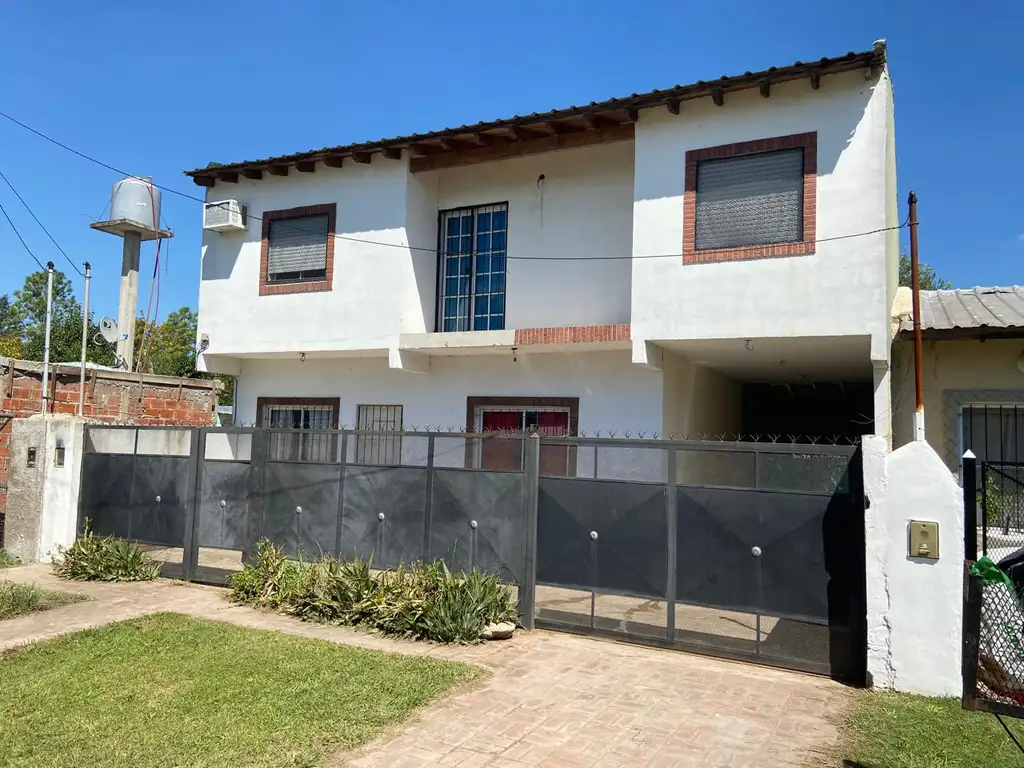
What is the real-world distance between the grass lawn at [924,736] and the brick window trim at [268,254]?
9450 mm

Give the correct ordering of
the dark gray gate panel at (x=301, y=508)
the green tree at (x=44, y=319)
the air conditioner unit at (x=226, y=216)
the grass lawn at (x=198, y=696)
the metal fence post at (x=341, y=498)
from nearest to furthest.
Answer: the grass lawn at (x=198, y=696), the metal fence post at (x=341, y=498), the dark gray gate panel at (x=301, y=508), the air conditioner unit at (x=226, y=216), the green tree at (x=44, y=319)

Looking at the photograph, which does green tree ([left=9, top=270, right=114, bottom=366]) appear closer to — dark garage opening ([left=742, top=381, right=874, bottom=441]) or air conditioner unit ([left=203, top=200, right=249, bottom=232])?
air conditioner unit ([left=203, top=200, right=249, bottom=232])

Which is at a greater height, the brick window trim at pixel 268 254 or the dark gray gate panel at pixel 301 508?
the brick window trim at pixel 268 254

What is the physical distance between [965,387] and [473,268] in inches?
284

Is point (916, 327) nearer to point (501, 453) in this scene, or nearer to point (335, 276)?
point (501, 453)

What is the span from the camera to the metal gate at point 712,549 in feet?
20.8

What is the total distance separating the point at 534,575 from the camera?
7.56 meters

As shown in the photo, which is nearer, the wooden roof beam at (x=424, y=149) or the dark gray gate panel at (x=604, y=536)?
the dark gray gate panel at (x=604, y=536)

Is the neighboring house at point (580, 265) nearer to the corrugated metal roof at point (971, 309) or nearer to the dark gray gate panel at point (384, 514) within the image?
the corrugated metal roof at point (971, 309)

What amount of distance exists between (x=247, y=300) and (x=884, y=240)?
9.71 m

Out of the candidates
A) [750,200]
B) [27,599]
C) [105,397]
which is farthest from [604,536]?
[105,397]

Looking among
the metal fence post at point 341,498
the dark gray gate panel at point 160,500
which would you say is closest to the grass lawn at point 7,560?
the dark gray gate panel at point 160,500

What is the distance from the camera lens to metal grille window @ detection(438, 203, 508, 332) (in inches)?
471

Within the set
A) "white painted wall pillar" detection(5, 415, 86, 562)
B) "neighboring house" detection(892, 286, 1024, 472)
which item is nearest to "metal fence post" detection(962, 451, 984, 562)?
"neighboring house" detection(892, 286, 1024, 472)
